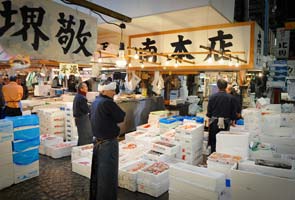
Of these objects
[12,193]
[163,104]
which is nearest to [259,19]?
[163,104]

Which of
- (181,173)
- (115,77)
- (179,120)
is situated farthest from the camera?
(115,77)

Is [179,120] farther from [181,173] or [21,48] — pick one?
[21,48]

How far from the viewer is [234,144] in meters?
5.14

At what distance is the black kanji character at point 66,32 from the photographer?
14.2 ft

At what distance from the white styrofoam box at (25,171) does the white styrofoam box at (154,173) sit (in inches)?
103

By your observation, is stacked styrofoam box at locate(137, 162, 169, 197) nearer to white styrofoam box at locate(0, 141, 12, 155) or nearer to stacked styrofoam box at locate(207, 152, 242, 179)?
stacked styrofoam box at locate(207, 152, 242, 179)

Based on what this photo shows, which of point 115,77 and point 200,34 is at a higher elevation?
point 200,34

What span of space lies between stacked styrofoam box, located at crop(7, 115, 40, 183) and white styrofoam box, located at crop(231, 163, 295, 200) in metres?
4.61

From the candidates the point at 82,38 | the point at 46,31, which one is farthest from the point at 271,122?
the point at 46,31

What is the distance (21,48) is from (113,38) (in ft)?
23.0

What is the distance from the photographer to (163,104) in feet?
39.7

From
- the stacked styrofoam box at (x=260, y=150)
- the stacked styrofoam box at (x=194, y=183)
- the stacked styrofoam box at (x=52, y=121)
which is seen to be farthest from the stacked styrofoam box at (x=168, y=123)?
the stacked styrofoam box at (x=52, y=121)

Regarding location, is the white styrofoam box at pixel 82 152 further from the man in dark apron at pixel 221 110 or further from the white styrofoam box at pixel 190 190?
the man in dark apron at pixel 221 110

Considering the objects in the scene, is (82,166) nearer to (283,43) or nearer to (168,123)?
(168,123)
